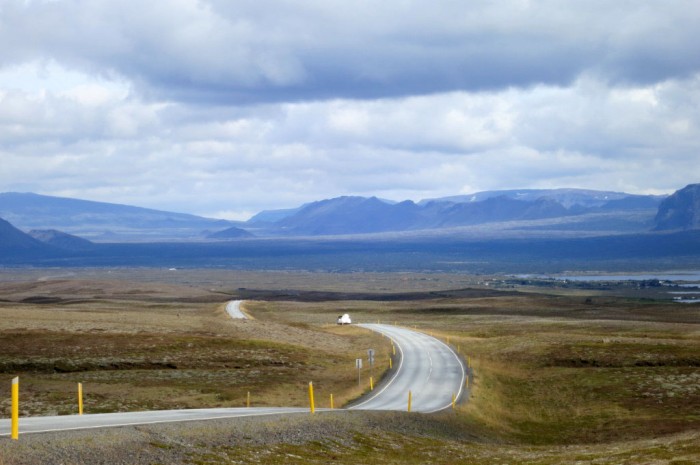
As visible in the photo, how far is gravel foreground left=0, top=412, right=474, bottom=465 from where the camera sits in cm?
1984

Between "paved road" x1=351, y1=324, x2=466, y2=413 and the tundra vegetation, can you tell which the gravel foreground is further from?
"paved road" x1=351, y1=324, x2=466, y2=413

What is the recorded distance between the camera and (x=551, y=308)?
14312 cm

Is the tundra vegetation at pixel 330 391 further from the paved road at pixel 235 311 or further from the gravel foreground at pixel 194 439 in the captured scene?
the paved road at pixel 235 311

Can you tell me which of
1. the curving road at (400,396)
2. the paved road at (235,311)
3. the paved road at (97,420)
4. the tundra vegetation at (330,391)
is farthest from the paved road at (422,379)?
the paved road at (235,311)

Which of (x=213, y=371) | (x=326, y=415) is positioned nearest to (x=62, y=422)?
(x=326, y=415)

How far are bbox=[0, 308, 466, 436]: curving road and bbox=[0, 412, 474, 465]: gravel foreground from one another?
1.44m

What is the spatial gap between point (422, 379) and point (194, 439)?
32334 mm

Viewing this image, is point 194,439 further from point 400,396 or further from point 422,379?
point 422,379

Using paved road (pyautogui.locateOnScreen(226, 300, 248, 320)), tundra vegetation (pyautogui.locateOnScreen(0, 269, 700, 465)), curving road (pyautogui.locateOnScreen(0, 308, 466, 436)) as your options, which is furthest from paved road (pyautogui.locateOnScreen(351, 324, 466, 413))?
paved road (pyautogui.locateOnScreen(226, 300, 248, 320))

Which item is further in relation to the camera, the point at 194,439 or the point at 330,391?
the point at 330,391

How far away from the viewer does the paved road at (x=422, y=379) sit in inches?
1772

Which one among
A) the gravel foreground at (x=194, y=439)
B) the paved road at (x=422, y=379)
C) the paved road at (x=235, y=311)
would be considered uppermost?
the gravel foreground at (x=194, y=439)

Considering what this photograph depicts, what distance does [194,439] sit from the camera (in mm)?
24344

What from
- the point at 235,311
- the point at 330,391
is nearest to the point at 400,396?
the point at 330,391
